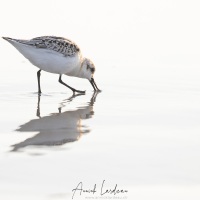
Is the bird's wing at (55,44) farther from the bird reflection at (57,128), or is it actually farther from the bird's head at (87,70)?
the bird reflection at (57,128)

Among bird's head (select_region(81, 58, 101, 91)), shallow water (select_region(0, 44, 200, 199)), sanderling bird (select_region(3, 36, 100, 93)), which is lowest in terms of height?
shallow water (select_region(0, 44, 200, 199))

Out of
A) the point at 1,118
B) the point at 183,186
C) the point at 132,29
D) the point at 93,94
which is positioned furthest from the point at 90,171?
the point at 132,29

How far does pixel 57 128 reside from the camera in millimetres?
6453

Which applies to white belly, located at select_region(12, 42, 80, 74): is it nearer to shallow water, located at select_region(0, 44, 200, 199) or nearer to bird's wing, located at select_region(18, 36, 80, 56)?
bird's wing, located at select_region(18, 36, 80, 56)

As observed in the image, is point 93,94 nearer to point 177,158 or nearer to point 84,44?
point 177,158

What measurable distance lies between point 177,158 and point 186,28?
15.6 m

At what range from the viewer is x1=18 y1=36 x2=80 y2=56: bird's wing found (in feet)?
31.0

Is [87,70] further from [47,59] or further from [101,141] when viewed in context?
[101,141]

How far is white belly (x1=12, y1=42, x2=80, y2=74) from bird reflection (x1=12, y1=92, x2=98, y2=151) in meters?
1.56

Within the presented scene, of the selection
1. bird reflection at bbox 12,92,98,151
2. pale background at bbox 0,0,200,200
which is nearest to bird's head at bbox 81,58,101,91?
pale background at bbox 0,0,200,200

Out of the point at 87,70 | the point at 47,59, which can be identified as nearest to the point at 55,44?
the point at 47,59

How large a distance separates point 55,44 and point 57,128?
11.4ft

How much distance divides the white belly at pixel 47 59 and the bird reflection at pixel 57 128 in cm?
156

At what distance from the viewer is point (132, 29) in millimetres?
20188
